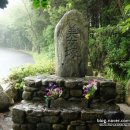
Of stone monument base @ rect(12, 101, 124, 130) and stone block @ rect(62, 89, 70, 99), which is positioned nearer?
stone monument base @ rect(12, 101, 124, 130)

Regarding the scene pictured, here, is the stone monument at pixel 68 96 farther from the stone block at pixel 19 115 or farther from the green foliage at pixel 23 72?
the green foliage at pixel 23 72

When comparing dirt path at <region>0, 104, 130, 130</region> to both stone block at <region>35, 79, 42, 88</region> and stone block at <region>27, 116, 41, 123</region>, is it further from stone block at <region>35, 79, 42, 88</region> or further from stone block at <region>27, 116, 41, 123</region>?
stone block at <region>35, 79, 42, 88</region>

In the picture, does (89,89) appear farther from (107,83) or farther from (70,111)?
(70,111)

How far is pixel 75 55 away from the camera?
280 inches

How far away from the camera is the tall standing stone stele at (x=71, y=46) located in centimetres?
710

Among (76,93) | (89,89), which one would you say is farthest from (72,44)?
(89,89)

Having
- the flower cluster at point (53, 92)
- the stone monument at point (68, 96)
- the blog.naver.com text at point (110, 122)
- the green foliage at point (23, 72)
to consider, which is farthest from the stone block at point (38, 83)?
the green foliage at point (23, 72)

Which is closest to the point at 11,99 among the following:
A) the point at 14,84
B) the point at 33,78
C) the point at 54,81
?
the point at 14,84

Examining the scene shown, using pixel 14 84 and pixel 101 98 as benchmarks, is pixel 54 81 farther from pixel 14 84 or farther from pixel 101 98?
pixel 14 84

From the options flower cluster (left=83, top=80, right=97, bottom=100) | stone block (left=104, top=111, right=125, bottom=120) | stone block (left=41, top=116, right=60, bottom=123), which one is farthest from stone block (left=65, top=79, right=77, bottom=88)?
stone block (left=104, top=111, right=125, bottom=120)

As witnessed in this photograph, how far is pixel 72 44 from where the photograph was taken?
709 centimetres

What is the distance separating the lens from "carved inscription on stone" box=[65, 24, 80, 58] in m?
7.08

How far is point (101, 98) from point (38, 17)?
21.0 meters

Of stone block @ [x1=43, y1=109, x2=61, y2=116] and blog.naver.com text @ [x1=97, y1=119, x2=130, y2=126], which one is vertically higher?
stone block @ [x1=43, y1=109, x2=61, y2=116]
